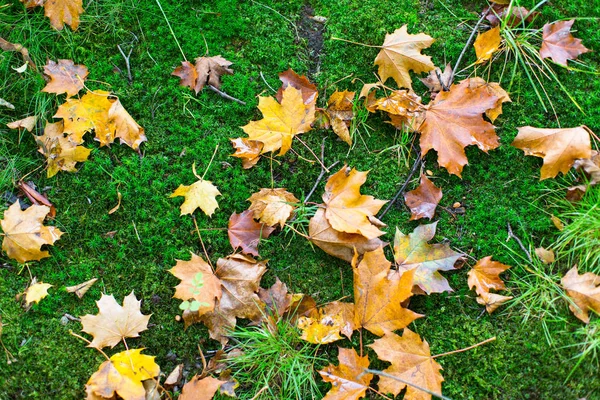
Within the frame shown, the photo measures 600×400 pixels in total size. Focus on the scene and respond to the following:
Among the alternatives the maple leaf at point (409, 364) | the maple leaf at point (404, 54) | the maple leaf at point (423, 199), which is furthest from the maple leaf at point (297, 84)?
the maple leaf at point (409, 364)

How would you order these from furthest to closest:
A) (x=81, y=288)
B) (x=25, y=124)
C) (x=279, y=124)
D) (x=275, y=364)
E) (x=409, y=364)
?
(x=25, y=124)
(x=279, y=124)
(x=81, y=288)
(x=275, y=364)
(x=409, y=364)

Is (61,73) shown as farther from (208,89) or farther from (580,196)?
(580,196)

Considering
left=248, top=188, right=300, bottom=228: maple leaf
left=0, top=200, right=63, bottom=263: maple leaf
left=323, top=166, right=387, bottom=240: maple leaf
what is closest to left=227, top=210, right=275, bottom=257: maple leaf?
left=248, top=188, right=300, bottom=228: maple leaf

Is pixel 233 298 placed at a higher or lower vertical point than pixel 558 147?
lower

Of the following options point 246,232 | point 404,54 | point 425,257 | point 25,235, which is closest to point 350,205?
point 425,257

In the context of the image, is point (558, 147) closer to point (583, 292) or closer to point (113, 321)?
point (583, 292)
